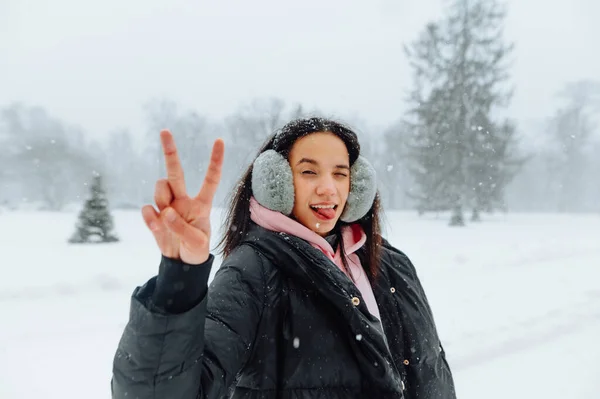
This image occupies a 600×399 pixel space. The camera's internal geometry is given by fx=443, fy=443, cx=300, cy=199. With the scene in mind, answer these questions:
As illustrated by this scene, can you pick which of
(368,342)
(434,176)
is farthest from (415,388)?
(434,176)

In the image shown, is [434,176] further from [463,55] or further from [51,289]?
[51,289]

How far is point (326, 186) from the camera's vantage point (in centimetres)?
168

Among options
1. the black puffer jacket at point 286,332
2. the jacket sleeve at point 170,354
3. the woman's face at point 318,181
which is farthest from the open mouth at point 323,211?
the jacket sleeve at point 170,354

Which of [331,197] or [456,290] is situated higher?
[331,197]

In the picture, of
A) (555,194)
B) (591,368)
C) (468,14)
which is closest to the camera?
(591,368)

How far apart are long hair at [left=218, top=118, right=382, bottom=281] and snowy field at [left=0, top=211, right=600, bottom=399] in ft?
1.69

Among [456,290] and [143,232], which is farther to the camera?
[143,232]

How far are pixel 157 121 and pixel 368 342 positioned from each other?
1923 inches

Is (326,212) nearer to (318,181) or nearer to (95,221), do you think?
(318,181)

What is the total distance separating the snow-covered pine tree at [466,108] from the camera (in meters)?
23.4

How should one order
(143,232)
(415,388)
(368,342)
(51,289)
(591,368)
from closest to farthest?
1. (368,342)
2. (415,388)
3. (591,368)
4. (51,289)
5. (143,232)

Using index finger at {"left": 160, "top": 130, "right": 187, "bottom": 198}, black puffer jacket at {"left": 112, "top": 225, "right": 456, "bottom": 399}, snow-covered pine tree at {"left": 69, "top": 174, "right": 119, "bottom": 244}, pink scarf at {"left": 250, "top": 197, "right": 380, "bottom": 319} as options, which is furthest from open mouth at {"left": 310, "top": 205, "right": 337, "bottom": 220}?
snow-covered pine tree at {"left": 69, "top": 174, "right": 119, "bottom": 244}

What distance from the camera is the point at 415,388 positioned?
1.68 m

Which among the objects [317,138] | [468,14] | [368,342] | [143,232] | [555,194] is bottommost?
[555,194]
